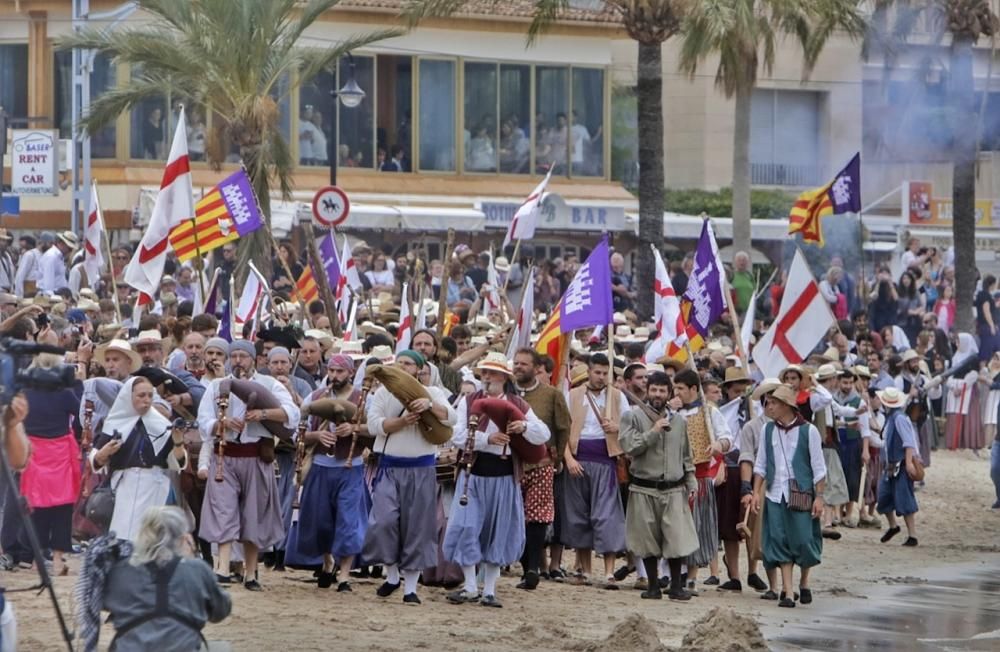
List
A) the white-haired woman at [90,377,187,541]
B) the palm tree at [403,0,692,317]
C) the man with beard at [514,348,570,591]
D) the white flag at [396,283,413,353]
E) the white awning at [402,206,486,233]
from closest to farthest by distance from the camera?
the white-haired woman at [90,377,187,541] → the man with beard at [514,348,570,591] → the white flag at [396,283,413,353] → the palm tree at [403,0,692,317] → the white awning at [402,206,486,233]

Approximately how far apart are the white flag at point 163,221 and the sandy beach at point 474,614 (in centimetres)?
395

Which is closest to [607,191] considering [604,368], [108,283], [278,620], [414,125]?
[414,125]

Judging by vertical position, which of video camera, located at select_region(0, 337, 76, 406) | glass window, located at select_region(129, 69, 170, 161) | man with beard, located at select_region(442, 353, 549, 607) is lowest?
man with beard, located at select_region(442, 353, 549, 607)

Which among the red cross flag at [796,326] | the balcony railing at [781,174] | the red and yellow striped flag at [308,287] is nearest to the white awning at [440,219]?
the red and yellow striped flag at [308,287]

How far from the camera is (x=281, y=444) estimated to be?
14727mm

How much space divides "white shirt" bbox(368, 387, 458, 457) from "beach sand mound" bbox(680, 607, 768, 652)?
2351mm

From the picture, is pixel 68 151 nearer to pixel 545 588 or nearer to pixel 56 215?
pixel 56 215

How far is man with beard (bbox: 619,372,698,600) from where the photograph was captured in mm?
15312

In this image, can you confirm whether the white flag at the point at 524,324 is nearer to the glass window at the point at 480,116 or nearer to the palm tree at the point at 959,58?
the palm tree at the point at 959,58

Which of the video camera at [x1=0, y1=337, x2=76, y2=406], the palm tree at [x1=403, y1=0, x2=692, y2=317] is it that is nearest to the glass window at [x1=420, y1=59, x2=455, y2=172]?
the palm tree at [x1=403, y1=0, x2=692, y2=317]

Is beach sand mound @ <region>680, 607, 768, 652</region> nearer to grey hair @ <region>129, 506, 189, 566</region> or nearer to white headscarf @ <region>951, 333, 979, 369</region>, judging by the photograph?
grey hair @ <region>129, 506, 189, 566</region>

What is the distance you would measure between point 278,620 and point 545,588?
3.22m

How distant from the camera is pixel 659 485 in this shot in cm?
1552

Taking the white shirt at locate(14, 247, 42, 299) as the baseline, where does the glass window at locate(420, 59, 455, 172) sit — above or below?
above
